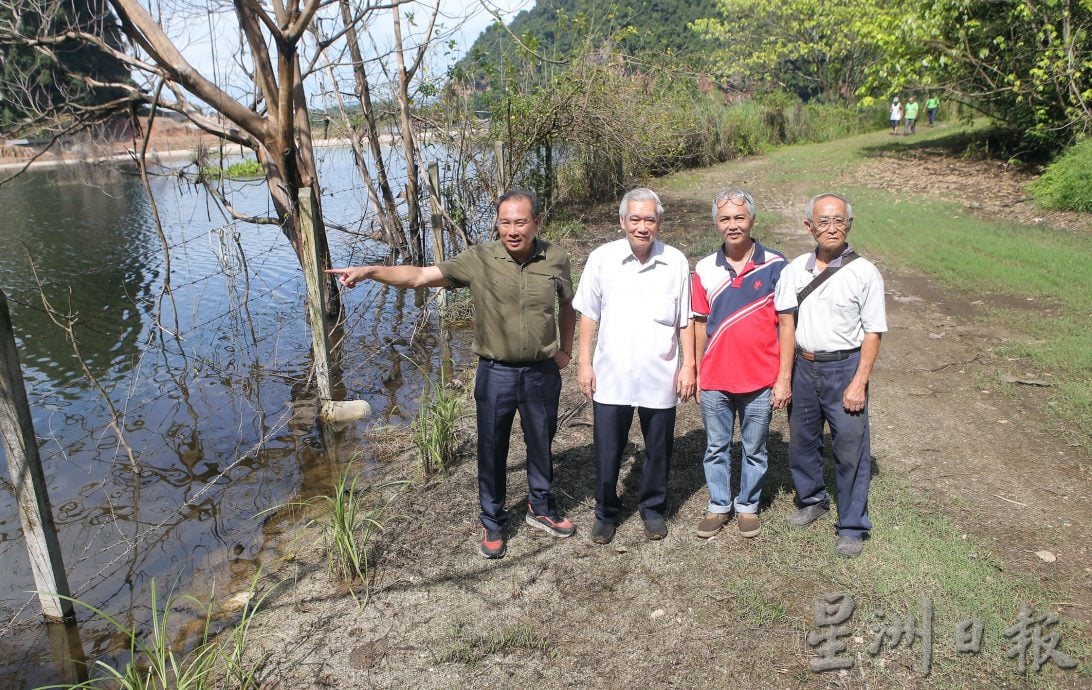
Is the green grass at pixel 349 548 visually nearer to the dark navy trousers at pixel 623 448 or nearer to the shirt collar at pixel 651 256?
the dark navy trousers at pixel 623 448

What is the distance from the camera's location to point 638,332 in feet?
11.0

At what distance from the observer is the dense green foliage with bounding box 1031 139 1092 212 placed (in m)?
10.5

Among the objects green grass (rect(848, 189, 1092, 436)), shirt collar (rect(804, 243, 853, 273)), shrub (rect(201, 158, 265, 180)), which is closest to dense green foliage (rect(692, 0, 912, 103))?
green grass (rect(848, 189, 1092, 436))

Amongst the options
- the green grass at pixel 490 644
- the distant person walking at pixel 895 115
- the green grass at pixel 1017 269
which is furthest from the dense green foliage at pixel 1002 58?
the green grass at pixel 490 644

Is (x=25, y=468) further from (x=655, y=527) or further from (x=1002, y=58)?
(x=1002, y=58)

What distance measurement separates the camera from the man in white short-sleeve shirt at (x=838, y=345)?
3.21 m

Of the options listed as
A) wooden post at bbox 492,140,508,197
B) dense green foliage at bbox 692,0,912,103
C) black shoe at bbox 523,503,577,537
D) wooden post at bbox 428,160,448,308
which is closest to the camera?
black shoe at bbox 523,503,577,537

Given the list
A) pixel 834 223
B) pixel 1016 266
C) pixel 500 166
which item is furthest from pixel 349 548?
pixel 1016 266

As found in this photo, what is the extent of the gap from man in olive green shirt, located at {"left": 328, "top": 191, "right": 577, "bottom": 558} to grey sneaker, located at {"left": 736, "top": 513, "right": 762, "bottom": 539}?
107 cm

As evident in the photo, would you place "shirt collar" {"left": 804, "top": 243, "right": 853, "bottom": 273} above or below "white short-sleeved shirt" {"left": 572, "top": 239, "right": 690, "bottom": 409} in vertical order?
above

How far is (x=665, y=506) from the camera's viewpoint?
3873 millimetres

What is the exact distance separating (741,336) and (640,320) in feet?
1.62

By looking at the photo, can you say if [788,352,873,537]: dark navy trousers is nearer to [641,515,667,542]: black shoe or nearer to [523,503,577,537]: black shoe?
[641,515,667,542]: black shoe

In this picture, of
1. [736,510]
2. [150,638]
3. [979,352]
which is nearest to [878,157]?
[979,352]
